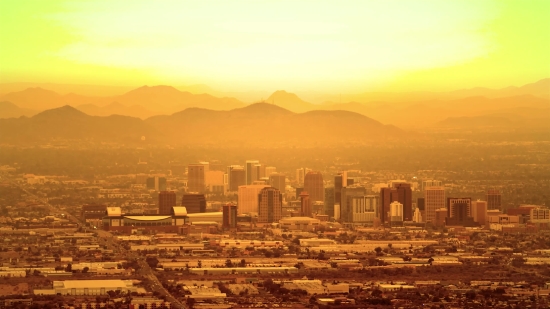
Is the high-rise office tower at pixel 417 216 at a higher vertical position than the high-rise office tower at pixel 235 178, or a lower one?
lower

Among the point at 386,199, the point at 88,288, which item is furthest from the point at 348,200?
the point at 88,288

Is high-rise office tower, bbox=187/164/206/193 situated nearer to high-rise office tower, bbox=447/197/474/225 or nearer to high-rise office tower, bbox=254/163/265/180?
high-rise office tower, bbox=254/163/265/180

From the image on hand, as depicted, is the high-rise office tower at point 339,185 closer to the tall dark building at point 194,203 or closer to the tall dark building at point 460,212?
Result: the tall dark building at point 460,212

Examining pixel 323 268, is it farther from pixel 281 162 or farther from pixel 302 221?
pixel 281 162

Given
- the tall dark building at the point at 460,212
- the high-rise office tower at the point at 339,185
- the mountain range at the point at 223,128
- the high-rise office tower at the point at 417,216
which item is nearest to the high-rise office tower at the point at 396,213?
the high-rise office tower at the point at 417,216

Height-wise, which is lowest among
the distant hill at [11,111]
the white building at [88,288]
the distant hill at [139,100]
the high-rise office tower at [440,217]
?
the white building at [88,288]

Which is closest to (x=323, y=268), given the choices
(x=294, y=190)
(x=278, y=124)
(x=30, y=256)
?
(x=30, y=256)

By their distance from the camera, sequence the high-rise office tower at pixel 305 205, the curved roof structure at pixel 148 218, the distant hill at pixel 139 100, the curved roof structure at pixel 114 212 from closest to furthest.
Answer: the curved roof structure at pixel 148 218 → the curved roof structure at pixel 114 212 → the high-rise office tower at pixel 305 205 → the distant hill at pixel 139 100
